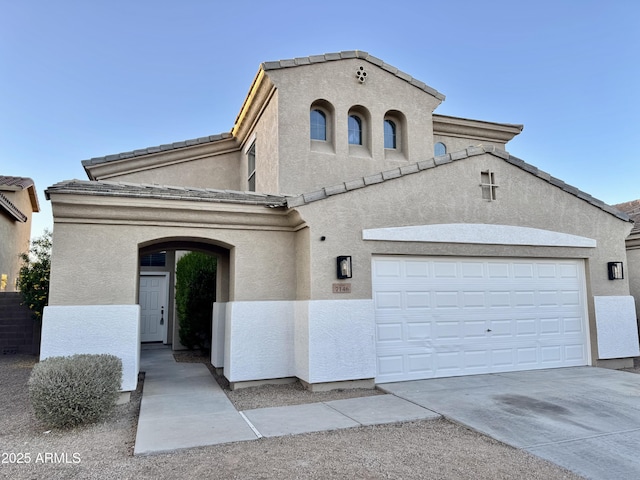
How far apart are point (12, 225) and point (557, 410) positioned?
71.5ft

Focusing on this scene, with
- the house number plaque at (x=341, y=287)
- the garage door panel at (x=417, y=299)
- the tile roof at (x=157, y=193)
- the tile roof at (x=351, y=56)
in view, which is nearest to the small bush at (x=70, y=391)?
the tile roof at (x=157, y=193)

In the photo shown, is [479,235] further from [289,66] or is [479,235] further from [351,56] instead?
[289,66]

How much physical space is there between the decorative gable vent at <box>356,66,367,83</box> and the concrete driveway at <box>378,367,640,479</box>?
27.0 ft

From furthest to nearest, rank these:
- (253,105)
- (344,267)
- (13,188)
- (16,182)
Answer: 1. (16,182)
2. (13,188)
3. (253,105)
4. (344,267)

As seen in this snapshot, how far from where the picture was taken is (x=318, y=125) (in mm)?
12609

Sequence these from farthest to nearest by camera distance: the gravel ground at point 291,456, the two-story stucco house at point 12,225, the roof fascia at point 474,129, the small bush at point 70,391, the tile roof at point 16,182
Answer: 1. the tile roof at point 16,182
2. the two-story stucco house at point 12,225
3. the roof fascia at point 474,129
4. the small bush at point 70,391
5. the gravel ground at point 291,456

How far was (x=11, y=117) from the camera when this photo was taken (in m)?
17.6

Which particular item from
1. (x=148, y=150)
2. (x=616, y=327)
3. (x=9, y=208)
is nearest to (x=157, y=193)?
(x=148, y=150)

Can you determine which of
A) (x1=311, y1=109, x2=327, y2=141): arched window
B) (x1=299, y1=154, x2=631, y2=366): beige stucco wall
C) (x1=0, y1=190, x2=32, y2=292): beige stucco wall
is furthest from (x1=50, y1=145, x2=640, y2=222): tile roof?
(x1=0, y1=190, x2=32, y2=292): beige stucco wall

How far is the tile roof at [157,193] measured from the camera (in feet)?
26.1

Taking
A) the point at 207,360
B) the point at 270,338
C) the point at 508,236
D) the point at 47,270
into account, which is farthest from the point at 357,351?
the point at 47,270

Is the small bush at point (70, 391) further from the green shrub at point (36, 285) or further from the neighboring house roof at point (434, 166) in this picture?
the green shrub at point (36, 285)

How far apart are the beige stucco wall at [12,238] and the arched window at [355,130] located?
1474cm

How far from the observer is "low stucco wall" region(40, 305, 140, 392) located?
303 inches
